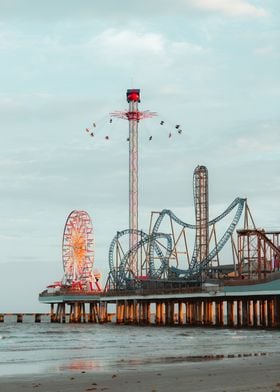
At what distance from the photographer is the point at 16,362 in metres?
35.3

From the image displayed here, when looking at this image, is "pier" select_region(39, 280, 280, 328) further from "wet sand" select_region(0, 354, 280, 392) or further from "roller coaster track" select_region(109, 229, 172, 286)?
"wet sand" select_region(0, 354, 280, 392)

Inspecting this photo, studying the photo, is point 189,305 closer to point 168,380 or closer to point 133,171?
point 133,171

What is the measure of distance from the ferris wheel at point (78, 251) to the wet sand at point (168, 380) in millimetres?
89221

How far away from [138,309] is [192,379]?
72.5 meters

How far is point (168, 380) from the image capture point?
988 inches

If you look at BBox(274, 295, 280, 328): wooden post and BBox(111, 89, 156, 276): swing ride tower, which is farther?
BBox(111, 89, 156, 276): swing ride tower

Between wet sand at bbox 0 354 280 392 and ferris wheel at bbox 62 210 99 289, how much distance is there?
89221 millimetres

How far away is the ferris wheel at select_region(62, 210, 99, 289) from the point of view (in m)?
120

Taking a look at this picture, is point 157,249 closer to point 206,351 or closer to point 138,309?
point 138,309

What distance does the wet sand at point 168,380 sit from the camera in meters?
23.0

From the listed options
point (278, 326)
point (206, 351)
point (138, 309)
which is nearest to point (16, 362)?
point (206, 351)

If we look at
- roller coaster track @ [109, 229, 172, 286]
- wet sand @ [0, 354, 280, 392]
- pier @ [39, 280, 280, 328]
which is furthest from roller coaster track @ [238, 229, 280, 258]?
wet sand @ [0, 354, 280, 392]

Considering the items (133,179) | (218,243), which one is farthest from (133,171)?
(218,243)

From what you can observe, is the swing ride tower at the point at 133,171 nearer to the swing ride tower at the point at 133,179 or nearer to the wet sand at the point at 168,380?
the swing ride tower at the point at 133,179
